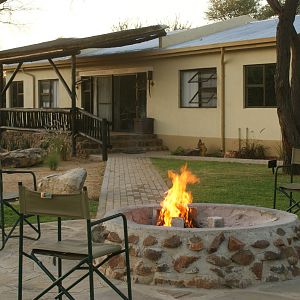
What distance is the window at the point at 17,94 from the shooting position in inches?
1155

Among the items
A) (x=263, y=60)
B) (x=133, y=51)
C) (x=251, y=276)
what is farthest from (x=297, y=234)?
(x=133, y=51)

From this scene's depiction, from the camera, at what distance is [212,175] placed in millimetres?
14523

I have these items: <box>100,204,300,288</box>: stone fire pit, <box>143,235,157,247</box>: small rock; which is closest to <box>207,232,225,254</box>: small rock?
<box>100,204,300,288</box>: stone fire pit

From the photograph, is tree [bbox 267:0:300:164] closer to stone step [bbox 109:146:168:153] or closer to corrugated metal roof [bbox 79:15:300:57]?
corrugated metal roof [bbox 79:15:300:57]

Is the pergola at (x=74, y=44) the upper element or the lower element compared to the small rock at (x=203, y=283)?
upper

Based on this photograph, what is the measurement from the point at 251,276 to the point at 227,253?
0.29 meters

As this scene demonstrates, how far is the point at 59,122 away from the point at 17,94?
885 cm

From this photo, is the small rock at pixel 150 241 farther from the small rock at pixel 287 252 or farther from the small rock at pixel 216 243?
the small rock at pixel 287 252

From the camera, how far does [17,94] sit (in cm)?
2959

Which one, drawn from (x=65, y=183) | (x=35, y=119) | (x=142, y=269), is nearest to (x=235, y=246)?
(x=142, y=269)

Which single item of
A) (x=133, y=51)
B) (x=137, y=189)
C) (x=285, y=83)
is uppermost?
(x=133, y=51)

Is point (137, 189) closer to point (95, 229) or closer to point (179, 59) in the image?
point (95, 229)

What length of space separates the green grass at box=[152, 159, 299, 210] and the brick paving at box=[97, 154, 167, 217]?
41 centimetres

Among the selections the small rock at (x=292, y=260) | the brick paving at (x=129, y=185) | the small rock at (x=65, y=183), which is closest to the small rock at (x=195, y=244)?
the small rock at (x=292, y=260)
